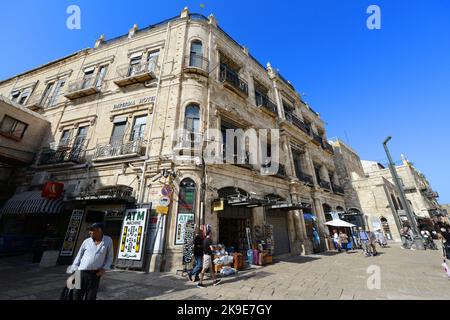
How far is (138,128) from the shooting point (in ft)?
37.2

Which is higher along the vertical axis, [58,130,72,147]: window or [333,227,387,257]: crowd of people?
[58,130,72,147]: window

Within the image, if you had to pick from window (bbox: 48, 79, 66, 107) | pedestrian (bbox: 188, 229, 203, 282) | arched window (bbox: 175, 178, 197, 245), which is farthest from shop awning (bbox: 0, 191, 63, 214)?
pedestrian (bbox: 188, 229, 203, 282)

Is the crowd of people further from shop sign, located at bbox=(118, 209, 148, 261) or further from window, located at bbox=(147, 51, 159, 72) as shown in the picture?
window, located at bbox=(147, 51, 159, 72)

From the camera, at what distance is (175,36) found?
13.0m

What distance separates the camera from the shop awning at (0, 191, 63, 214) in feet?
32.7

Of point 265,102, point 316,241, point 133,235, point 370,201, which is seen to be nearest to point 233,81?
point 265,102

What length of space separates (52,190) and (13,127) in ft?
20.4

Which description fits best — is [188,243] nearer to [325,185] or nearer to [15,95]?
[325,185]

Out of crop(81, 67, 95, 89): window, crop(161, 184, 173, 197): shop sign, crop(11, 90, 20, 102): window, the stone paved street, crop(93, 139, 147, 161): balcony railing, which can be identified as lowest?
the stone paved street

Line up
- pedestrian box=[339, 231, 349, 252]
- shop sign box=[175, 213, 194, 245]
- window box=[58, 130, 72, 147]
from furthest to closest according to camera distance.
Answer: pedestrian box=[339, 231, 349, 252] < window box=[58, 130, 72, 147] < shop sign box=[175, 213, 194, 245]

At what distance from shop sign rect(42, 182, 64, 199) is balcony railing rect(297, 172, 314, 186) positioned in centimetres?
1659
